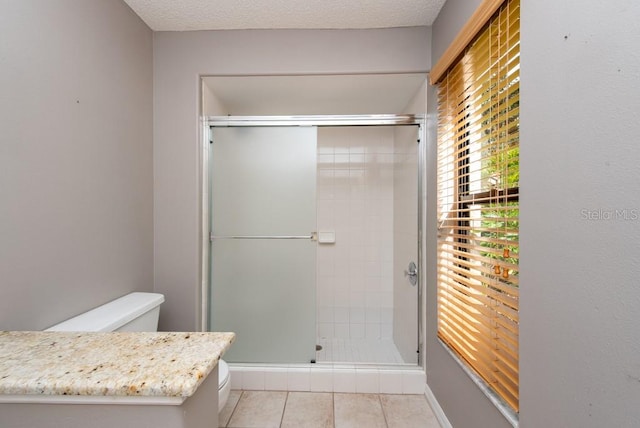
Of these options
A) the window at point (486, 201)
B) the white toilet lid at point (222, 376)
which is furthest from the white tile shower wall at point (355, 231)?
the white toilet lid at point (222, 376)

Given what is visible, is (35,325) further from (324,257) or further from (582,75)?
(324,257)

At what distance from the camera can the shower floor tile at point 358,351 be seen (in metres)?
2.37

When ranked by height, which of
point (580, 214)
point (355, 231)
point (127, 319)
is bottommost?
point (127, 319)

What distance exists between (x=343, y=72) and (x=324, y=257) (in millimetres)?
1724

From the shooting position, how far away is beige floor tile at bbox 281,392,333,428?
1668mm

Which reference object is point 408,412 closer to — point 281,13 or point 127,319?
point 127,319

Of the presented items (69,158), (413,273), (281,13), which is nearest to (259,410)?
(413,273)

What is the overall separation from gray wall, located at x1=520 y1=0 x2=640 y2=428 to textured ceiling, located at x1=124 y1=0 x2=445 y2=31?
954mm

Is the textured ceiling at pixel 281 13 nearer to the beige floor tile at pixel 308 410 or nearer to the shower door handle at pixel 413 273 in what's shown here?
the shower door handle at pixel 413 273

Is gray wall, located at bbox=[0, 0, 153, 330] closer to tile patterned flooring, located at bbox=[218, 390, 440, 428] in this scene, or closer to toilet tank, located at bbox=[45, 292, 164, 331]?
toilet tank, located at bbox=[45, 292, 164, 331]

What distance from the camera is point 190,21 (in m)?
1.83

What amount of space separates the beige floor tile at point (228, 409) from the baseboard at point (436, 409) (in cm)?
120

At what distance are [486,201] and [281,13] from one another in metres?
1.55

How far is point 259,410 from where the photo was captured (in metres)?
1.78
